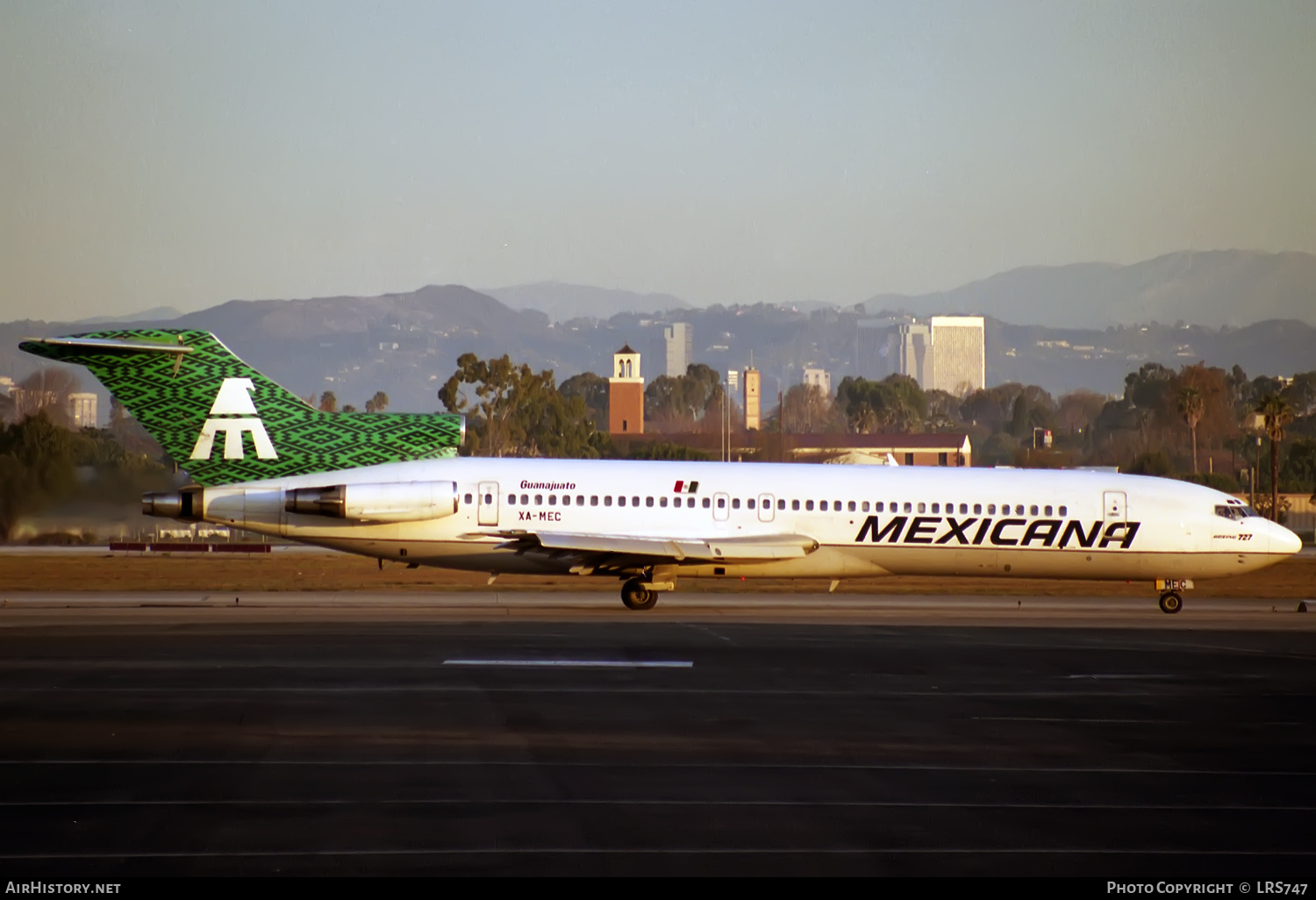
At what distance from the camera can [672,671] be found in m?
18.3

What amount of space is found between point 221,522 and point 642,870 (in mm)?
19936

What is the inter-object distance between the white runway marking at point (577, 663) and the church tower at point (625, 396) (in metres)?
137

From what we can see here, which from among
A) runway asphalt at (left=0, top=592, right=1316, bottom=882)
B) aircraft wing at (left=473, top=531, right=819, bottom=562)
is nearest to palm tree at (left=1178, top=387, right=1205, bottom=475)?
aircraft wing at (left=473, top=531, right=819, bottom=562)

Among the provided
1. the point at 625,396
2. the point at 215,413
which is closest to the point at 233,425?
the point at 215,413

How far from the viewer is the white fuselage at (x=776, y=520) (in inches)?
1070

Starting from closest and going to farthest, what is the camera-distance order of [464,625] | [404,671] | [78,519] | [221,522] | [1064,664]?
[404,671] → [1064,664] → [464,625] → [221,522] → [78,519]

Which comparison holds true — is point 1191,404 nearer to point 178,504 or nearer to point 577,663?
point 178,504

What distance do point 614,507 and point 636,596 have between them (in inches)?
74.4

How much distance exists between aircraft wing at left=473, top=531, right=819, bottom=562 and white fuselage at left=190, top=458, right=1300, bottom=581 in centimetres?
17

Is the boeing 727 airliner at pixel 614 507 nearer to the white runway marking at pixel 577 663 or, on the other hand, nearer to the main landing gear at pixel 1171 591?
the main landing gear at pixel 1171 591

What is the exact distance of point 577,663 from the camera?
18906mm

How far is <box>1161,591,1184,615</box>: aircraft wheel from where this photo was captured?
28.7 m

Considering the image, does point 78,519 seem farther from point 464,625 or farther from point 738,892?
point 738,892

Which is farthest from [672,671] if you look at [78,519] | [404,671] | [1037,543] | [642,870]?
[78,519]
